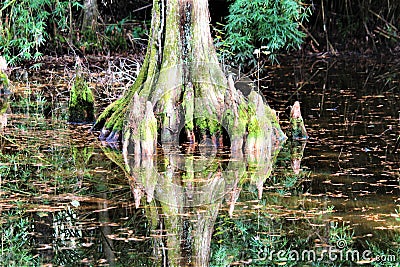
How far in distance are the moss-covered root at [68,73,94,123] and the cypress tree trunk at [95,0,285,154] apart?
1.56 meters

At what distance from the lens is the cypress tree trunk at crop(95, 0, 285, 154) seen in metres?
9.15

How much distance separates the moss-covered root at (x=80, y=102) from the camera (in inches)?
428

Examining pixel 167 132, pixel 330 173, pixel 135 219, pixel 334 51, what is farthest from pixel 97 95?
pixel 334 51

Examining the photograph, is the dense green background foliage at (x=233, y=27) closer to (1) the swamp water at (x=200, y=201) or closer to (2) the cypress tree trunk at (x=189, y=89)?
(2) the cypress tree trunk at (x=189, y=89)

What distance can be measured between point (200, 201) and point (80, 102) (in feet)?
14.9

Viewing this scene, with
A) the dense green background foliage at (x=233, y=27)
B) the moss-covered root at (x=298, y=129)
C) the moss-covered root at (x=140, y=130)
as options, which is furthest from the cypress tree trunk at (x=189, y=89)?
the dense green background foliage at (x=233, y=27)

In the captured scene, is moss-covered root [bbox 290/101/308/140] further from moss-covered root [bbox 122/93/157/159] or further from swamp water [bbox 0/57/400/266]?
moss-covered root [bbox 122/93/157/159]

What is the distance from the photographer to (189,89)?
931 centimetres

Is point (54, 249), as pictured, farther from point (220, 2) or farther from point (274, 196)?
point (220, 2)

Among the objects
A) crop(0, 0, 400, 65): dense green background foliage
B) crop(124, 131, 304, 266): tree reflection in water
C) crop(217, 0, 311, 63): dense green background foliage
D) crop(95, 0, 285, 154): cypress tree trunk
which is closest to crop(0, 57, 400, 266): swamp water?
crop(124, 131, 304, 266): tree reflection in water

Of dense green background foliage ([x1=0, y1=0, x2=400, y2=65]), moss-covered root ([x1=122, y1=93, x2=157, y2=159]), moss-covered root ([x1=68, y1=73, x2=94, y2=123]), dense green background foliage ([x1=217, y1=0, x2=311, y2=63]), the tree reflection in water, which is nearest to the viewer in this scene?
the tree reflection in water

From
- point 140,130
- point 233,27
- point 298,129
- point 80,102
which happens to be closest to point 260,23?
point 233,27

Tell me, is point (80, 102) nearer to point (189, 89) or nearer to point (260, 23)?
point (189, 89)

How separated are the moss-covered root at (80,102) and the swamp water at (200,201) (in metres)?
0.27
